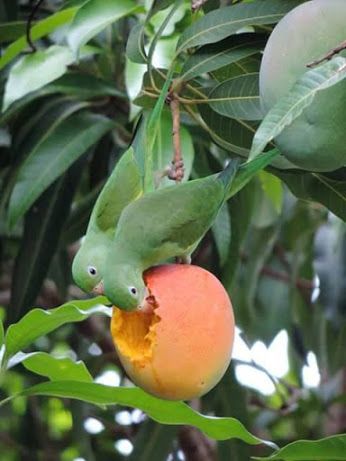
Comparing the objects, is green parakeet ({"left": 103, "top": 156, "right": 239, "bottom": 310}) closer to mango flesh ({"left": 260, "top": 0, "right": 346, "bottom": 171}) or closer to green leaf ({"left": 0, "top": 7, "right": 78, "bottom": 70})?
mango flesh ({"left": 260, "top": 0, "right": 346, "bottom": 171})

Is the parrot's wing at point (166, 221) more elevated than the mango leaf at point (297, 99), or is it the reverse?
the mango leaf at point (297, 99)

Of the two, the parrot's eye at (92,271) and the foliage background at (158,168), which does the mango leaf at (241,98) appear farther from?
the parrot's eye at (92,271)

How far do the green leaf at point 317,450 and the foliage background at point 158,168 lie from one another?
7.4 inches

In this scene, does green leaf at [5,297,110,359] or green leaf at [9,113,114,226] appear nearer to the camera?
green leaf at [5,297,110,359]

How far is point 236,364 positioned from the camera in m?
2.04

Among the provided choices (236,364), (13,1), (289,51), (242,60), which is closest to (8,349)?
(242,60)

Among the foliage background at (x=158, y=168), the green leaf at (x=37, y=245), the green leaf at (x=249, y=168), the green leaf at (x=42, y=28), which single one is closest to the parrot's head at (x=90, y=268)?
the green leaf at (x=249, y=168)

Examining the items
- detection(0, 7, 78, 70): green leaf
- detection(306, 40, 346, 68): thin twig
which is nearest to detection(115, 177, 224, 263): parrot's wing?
detection(306, 40, 346, 68): thin twig

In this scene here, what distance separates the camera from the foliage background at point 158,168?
104 cm

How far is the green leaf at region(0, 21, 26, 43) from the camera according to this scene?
1660 mm

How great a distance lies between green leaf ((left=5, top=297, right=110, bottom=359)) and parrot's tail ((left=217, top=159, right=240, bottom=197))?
0.25 meters

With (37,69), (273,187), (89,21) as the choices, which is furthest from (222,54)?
(273,187)

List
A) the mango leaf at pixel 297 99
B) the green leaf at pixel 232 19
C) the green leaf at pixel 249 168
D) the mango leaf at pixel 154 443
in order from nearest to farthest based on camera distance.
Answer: the mango leaf at pixel 297 99, the green leaf at pixel 249 168, the green leaf at pixel 232 19, the mango leaf at pixel 154 443

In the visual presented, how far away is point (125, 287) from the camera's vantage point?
2.39 feet
